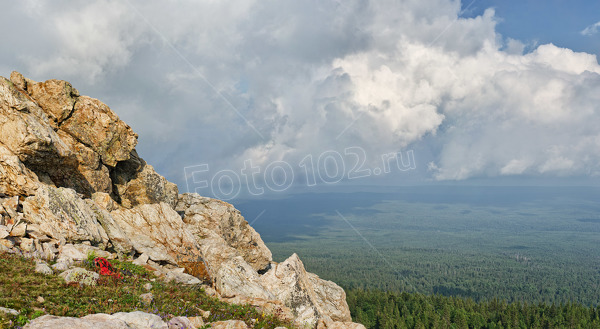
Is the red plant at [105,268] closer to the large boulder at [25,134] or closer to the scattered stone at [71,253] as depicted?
the scattered stone at [71,253]

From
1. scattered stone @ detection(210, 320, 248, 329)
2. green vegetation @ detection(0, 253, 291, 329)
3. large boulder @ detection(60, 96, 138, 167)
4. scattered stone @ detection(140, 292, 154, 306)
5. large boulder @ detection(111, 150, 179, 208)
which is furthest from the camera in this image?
large boulder @ detection(111, 150, 179, 208)

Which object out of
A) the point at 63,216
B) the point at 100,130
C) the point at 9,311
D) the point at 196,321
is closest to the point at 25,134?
the point at 63,216

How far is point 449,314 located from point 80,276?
148m

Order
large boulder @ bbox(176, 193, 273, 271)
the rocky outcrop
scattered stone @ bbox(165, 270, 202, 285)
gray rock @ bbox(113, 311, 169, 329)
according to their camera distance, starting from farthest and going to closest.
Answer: large boulder @ bbox(176, 193, 273, 271) → scattered stone @ bbox(165, 270, 202, 285) → the rocky outcrop → gray rock @ bbox(113, 311, 169, 329)

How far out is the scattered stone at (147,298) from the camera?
1942 cm

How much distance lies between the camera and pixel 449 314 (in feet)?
450

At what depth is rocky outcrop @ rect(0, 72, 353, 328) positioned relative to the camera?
24734 millimetres

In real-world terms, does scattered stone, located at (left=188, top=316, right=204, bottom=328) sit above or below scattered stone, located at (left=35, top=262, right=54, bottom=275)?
below

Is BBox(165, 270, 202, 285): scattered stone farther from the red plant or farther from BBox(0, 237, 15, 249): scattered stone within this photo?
BBox(0, 237, 15, 249): scattered stone

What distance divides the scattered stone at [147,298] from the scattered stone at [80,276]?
3037 millimetres

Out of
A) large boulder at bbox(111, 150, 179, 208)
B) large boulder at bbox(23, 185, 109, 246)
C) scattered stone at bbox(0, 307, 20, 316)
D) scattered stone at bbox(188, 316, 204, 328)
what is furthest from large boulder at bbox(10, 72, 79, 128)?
scattered stone at bbox(188, 316, 204, 328)

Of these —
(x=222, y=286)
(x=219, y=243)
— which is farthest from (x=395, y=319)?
(x=222, y=286)

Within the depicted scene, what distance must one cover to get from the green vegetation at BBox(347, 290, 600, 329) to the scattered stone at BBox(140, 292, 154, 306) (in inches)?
4625

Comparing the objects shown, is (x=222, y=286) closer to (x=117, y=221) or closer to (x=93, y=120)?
(x=117, y=221)
